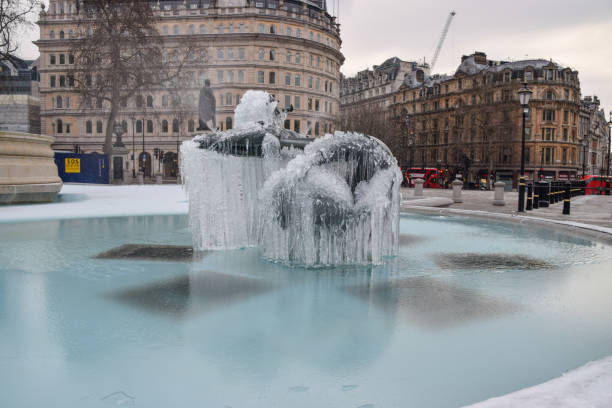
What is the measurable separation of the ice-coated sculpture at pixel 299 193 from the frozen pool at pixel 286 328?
0.46 m

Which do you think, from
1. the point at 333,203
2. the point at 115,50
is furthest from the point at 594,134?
the point at 333,203

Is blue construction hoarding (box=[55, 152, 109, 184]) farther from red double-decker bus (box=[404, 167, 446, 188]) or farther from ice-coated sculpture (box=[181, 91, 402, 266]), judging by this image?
red double-decker bus (box=[404, 167, 446, 188])

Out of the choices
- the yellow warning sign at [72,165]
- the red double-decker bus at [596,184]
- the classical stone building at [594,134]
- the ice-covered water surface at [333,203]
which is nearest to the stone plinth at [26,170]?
the ice-covered water surface at [333,203]

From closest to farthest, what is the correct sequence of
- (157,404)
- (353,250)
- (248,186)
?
1. (157,404)
2. (353,250)
3. (248,186)

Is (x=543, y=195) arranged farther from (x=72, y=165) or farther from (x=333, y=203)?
(x=72, y=165)

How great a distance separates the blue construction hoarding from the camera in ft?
107

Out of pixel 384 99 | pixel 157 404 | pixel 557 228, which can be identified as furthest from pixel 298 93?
pixel 157 404

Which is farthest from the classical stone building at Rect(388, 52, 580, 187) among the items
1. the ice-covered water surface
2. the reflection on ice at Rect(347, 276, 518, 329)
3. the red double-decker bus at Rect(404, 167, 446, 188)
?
the reflection on ice at Rect(347, 276, 518, 329)

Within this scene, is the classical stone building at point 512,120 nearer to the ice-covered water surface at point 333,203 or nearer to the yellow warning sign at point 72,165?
the yellow warning sign at point 72,165

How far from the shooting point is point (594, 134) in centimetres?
9619

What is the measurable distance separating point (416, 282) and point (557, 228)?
25.1ft

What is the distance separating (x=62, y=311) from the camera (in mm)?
4711

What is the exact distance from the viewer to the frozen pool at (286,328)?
3.11m

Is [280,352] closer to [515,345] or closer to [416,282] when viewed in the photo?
[515,345]
